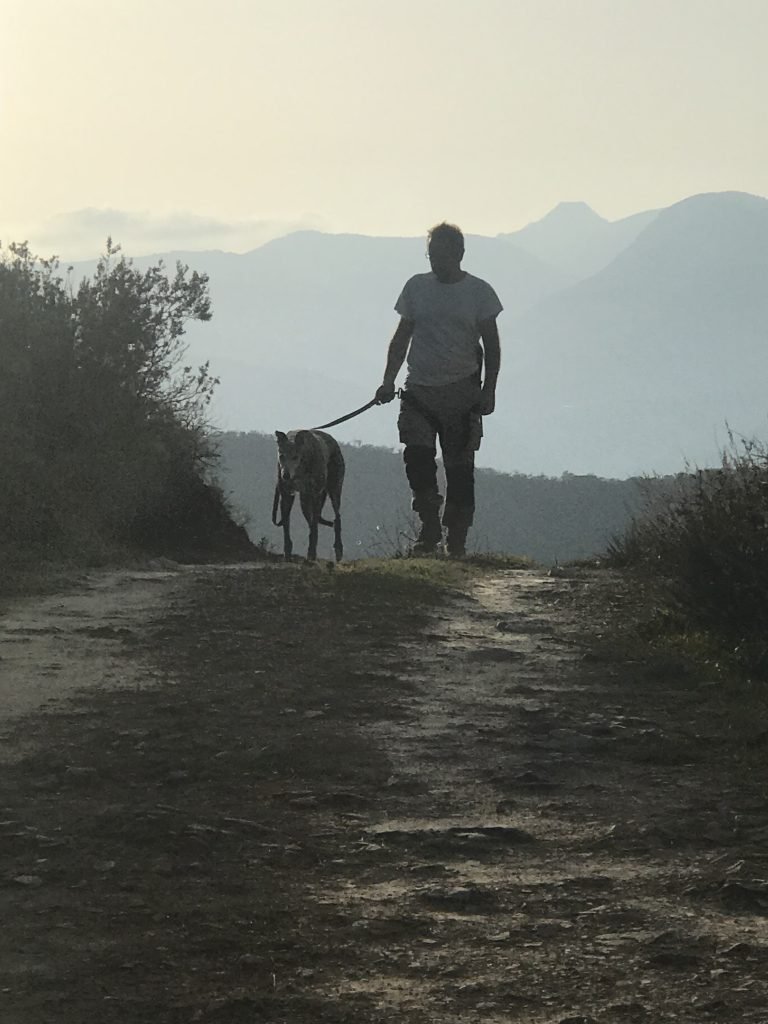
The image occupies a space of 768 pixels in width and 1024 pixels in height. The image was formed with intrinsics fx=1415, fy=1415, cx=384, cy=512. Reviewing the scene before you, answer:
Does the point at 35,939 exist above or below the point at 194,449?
below

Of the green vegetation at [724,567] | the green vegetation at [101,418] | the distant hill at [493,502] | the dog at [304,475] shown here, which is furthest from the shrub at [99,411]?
the distant hill at [493,502]

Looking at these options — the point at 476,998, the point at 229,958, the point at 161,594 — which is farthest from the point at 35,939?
the point at 161,594

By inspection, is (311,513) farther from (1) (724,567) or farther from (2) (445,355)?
(1) (724,567)

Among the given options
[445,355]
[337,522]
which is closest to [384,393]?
[445,355]

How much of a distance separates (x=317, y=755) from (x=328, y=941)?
179cm

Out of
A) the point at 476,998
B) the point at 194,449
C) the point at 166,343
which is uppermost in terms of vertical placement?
the point at 166,343

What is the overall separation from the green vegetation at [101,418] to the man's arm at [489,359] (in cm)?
343

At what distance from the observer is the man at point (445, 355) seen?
10.8 metres

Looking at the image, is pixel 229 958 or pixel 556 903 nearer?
pixel 229 958

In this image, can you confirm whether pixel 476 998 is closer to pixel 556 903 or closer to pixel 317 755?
pixel 556 903

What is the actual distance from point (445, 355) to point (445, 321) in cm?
26

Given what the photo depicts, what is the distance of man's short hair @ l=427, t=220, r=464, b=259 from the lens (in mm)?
10781

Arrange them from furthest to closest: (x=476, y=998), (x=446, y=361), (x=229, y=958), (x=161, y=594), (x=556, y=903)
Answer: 1. (x=446, y=361)
2. (x=161, y=594)
3. (x=556, y=903)
4. (x=229, y=958)
5. (x=476, y=998)

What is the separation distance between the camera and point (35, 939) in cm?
318
